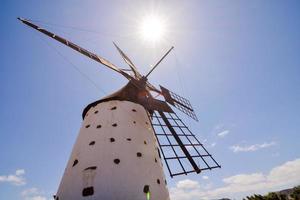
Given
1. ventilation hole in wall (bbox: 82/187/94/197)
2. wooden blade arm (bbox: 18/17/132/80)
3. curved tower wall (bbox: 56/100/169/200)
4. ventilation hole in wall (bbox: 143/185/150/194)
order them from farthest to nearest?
wooden blade arm (bbox: 18/17/132/80) < ventilation hole in wall (bbox: 143/185/150/194) < curved tower wall (bbox: 56/100/169/200) < ventilation hole in wall (bbox: 82/187/94/197)

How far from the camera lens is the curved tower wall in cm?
621

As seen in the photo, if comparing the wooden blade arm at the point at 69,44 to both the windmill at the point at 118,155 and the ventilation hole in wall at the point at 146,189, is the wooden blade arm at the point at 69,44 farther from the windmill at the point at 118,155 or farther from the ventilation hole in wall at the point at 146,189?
the ventilation hole in wall at the point at 146,189

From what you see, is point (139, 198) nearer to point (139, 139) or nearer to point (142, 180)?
point (142, 180)

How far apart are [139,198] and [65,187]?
2635 mm

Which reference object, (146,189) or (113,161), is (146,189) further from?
(113,161)

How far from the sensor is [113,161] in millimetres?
6777

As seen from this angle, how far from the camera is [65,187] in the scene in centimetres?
659

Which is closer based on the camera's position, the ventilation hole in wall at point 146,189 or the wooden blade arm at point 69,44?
the ventilation hole in wall at point 146,189

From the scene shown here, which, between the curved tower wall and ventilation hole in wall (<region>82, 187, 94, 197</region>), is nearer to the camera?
ventilation hole in wall (<region>82, 187, 94, 197</region>)

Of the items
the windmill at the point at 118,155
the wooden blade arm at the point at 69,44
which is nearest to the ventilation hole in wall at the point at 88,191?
the windmill at the point at 118,155

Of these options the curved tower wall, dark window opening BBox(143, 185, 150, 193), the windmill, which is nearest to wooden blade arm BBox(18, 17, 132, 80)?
the windmill

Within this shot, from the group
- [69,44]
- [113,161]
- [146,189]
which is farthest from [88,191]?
[69,44]

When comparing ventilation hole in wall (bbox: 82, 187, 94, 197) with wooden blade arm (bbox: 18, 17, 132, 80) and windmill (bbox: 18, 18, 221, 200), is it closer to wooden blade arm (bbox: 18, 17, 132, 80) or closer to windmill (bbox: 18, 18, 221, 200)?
windmill (bbox: 18, 18, 221, 200)

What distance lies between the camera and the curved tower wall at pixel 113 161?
6.21 meters
